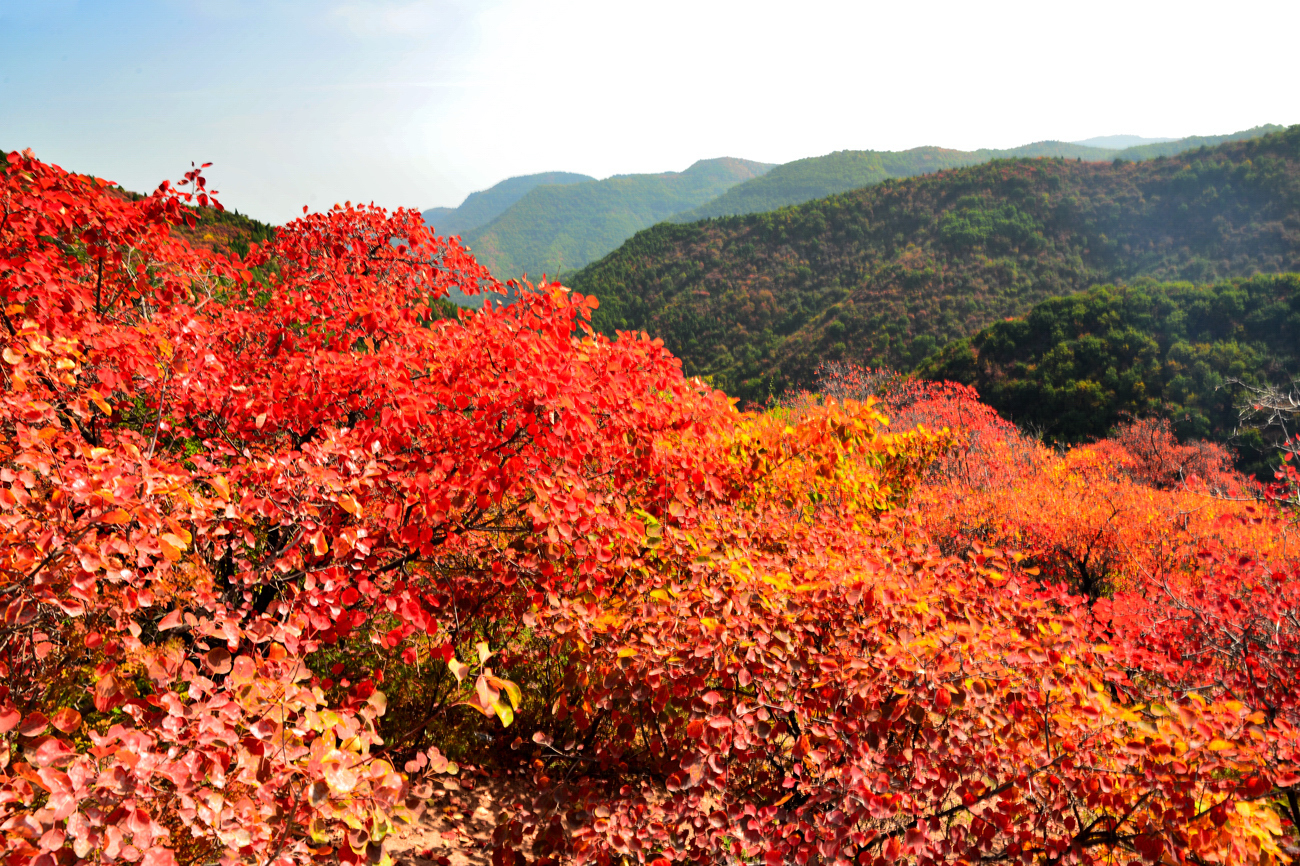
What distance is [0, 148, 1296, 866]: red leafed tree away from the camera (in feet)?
6.04

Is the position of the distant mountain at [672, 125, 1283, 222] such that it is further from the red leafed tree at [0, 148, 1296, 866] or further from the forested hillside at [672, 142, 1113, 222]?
the red leafed tree at [0, 148, 1296, 866]

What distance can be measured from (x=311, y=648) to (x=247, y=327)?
122 inches

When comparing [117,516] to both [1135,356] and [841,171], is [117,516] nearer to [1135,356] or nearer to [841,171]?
[1135,356]

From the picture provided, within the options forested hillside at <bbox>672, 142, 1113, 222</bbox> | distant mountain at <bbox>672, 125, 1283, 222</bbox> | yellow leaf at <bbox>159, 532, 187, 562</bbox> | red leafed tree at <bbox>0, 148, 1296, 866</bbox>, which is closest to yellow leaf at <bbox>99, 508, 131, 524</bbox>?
red leafed tree at <bbox>0, 148, 1296, 866</bbox>

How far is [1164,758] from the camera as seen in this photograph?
2246 millimetres

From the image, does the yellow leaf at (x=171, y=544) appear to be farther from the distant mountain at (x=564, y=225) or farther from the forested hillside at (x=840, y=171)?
the distant mountain at (x=564, y=225)

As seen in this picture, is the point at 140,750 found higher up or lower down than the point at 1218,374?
higher up

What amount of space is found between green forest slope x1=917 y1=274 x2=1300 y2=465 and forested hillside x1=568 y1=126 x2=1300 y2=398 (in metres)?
7.18

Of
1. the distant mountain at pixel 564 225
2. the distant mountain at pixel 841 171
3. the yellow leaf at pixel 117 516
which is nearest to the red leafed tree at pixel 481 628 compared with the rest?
the yellow leaf at pixel 117 516

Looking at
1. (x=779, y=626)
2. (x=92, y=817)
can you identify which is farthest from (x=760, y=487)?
(x=92, y=817)

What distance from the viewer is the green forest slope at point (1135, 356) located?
938 inches

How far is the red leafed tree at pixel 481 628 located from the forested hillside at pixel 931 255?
111 ft

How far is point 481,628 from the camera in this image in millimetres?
4723

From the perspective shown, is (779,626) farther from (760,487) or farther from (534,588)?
(760,487)
